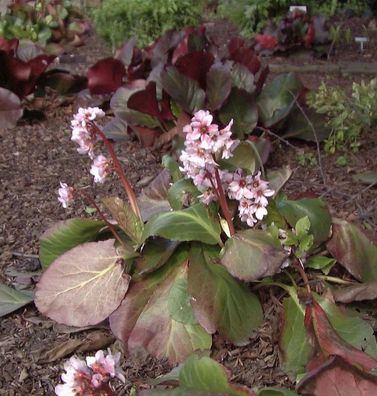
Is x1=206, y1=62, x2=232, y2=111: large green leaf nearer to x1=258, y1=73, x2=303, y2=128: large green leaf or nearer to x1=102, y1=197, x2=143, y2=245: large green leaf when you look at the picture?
x1=258, y1=73, x2=303, y2=128: large green leaf

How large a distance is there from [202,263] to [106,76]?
7.61ft

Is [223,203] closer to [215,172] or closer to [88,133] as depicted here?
[215,172]

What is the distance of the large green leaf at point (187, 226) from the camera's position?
2056mm

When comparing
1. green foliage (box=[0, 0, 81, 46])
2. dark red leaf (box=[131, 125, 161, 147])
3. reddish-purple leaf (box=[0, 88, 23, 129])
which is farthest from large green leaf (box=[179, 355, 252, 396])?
green foliage (box=[0, 0, 81, 46])

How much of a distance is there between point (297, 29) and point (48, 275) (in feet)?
16.1

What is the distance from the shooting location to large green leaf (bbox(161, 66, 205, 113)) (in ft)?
11.4

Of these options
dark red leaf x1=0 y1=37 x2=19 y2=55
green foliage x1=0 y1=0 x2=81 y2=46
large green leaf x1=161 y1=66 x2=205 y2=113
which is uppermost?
large green leaf x1=161 y1=66 x2=205 y2=113

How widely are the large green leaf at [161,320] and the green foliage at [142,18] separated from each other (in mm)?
5049

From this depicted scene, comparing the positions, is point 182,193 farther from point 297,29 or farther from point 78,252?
point 297,29

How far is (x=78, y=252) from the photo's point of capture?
89.1 inches

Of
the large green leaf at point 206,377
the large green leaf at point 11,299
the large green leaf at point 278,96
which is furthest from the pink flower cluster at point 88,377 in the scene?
the large green leaf at point 278,96

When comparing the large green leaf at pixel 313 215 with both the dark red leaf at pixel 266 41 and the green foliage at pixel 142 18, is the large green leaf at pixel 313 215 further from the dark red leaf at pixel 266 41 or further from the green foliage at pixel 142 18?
the green foliage at pixel 142 18

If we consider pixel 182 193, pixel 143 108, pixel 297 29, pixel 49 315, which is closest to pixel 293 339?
pixel 182 193

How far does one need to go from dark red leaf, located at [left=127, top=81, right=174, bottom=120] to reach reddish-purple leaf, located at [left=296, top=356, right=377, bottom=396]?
89.5 inches
